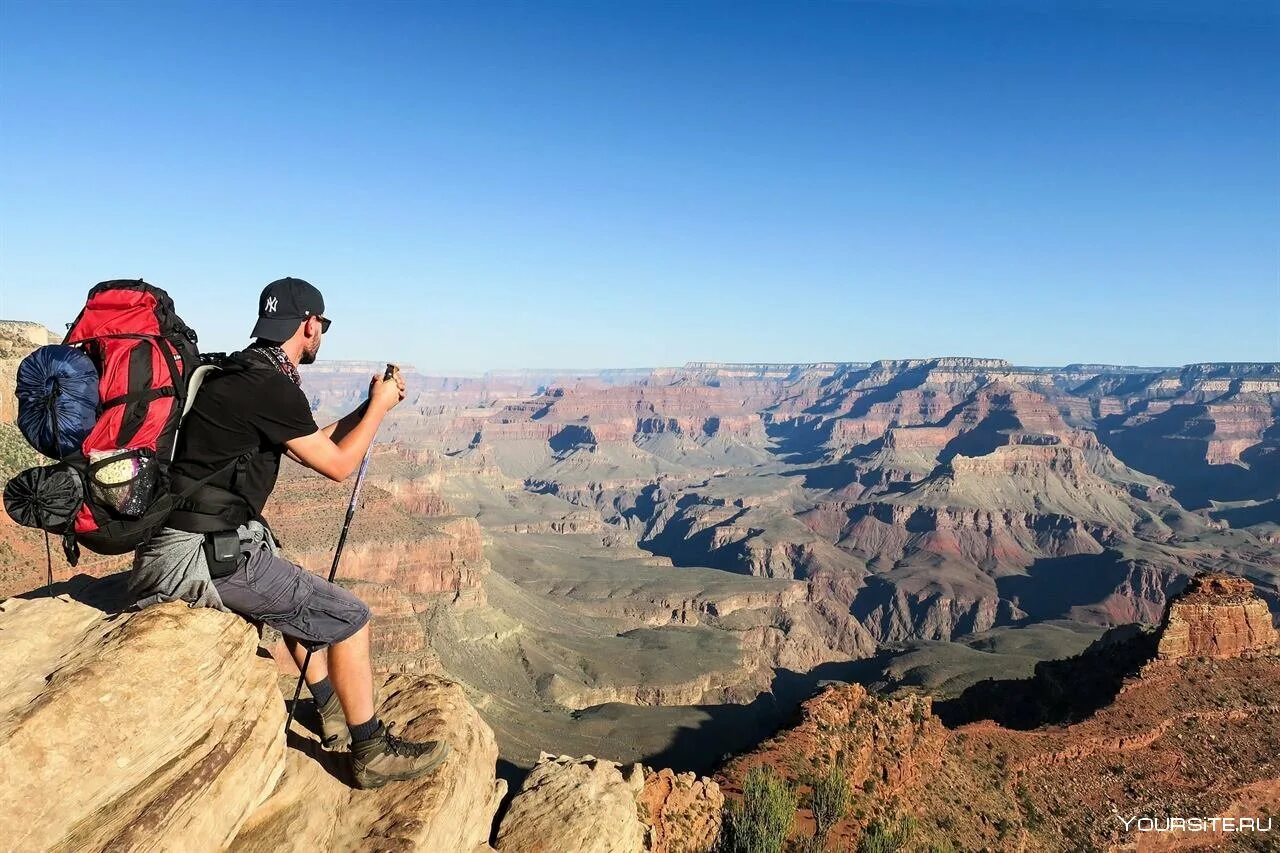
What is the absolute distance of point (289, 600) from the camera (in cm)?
711

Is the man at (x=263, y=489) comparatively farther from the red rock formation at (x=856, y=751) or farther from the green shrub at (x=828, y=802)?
the red rock formation at (x=856, y=751)

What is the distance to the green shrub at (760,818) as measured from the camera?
675 inches

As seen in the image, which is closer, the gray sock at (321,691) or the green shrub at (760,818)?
the gray sock at (321,691)

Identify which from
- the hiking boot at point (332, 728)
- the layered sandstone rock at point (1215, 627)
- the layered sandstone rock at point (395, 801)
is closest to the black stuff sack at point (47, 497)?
the hiking boot at point (332, 728)

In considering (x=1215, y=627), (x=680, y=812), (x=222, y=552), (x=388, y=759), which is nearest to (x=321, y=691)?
(x=388, y=759)

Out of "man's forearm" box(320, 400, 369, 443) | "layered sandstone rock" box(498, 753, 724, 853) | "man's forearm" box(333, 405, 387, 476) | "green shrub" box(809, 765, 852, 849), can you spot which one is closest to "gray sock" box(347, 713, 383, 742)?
"man's forearm" box(333, 405, 387, 476)

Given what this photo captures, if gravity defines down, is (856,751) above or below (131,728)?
below

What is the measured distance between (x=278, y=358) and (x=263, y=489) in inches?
49.5

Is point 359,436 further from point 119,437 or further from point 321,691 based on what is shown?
point 321,691

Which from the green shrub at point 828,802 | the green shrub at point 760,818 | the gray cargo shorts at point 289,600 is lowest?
the green shrub at point 828,802

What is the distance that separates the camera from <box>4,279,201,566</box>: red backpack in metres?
5.54

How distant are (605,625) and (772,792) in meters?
86.3

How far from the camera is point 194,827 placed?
6.34 m

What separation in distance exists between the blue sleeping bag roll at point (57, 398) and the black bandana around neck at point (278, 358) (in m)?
1.29
